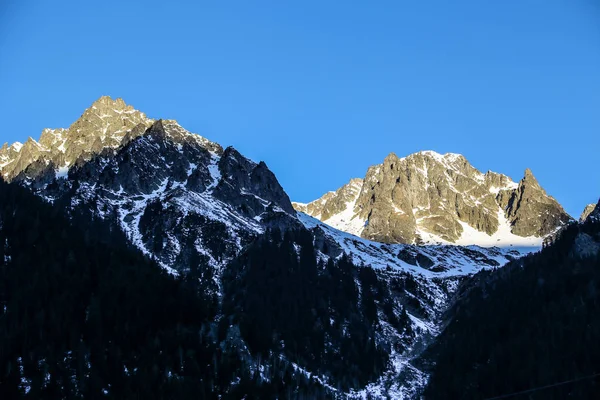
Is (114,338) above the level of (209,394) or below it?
above

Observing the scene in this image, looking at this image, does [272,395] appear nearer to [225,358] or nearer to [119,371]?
[225,358]

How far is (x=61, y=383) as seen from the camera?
167875 mm

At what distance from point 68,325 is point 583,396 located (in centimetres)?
12072

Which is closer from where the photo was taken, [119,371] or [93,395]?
[93,395]

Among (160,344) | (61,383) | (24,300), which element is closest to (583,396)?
(160,344)

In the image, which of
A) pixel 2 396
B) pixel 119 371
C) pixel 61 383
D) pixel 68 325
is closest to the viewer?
pixel 2 396

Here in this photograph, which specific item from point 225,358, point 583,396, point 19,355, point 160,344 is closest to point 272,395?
point 225,358

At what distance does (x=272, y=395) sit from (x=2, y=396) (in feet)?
203

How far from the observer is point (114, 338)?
636 feet

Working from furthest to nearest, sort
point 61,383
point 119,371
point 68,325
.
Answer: point 68,325
point 119,371
point 61,383

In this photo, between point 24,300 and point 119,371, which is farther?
point 24,300

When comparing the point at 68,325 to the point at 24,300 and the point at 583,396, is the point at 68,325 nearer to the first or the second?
the point at 24,300

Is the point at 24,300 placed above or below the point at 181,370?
above

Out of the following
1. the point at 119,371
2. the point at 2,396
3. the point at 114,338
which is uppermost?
the point at 114,338
